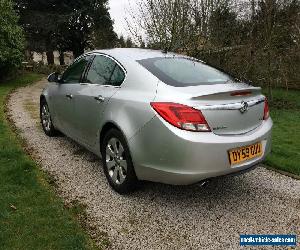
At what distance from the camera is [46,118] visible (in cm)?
715

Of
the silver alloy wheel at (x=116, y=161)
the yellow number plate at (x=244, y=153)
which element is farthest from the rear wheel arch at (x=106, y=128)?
the yellow number plate at (x=244, y=153)

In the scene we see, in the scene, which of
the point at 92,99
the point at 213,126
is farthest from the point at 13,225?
the point at 213,126

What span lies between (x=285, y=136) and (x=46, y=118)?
4810mm

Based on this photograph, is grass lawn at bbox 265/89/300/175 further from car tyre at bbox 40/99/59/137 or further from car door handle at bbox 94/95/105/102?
car tyre at bbox 40/99/59/137

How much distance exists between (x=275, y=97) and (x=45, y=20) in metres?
19.7

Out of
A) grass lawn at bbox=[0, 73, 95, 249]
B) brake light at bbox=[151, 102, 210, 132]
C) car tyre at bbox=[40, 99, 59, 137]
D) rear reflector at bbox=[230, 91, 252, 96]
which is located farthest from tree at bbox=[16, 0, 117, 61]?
brake light at bbox=[151, 102, 210, 132]

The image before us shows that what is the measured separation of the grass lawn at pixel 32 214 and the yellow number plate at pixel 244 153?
5.15ft

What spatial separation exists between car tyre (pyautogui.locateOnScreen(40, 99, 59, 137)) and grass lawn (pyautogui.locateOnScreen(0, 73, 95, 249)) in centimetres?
144

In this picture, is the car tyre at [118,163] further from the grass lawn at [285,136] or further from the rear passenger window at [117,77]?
the grass lawn at [285,136]

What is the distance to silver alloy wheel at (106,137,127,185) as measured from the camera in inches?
170

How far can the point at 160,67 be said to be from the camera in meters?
4.39

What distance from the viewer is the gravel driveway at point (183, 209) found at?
3.57m

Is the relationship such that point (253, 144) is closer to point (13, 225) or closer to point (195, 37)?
point (13, 225)

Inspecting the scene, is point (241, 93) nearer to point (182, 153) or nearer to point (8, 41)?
point (182, 153)
